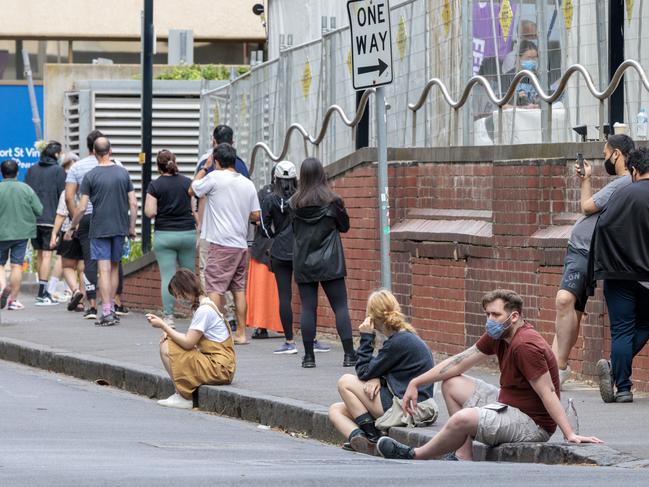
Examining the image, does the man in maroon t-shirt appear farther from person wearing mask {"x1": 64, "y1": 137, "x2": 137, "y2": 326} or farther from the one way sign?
person wearing mask {"x1": 64, "y1": 137, "x2": 137, "y2": 326}

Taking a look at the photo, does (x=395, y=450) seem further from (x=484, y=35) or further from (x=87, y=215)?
(x=87, y=215)

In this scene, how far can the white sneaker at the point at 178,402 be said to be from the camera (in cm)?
1238

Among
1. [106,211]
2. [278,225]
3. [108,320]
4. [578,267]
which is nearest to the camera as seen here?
[578,267]

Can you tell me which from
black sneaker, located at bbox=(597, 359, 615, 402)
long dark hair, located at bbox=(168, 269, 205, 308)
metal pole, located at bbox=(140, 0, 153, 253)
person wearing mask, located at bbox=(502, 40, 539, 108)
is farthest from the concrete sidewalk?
metal pole, located at bbox=(140, 0, 153, 253)

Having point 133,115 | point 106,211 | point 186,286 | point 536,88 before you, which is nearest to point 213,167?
point 106,211

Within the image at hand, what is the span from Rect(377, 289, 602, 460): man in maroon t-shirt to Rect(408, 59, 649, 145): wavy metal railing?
10.7 ft

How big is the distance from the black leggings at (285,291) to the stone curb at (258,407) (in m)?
1.54

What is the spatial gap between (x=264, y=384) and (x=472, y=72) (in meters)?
3.73

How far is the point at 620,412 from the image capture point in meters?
10.6

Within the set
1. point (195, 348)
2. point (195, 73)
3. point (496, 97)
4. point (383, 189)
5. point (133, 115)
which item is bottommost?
point (195, 348)

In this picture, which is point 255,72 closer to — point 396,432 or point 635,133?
point 635,133

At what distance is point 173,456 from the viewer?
29.8 ft

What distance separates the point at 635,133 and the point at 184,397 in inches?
152

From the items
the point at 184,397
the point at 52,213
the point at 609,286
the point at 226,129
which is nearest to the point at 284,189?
the point at 226,129
